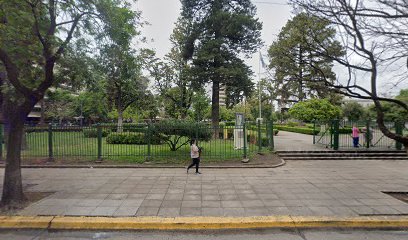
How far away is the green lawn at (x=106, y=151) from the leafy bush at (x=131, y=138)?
28 centimetres

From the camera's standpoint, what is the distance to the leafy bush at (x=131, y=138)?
11.5 meters

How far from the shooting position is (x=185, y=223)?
4.89 metres

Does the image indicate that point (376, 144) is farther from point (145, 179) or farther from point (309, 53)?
point (145, 179)

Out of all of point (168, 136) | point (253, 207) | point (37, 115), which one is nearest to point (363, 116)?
point (168, 136)

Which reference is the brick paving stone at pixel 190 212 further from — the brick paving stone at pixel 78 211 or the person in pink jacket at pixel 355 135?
the person in pink jacket at pixel 355 135

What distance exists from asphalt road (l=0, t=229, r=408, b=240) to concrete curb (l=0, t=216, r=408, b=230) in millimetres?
132

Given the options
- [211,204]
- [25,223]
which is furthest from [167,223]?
[25,223]

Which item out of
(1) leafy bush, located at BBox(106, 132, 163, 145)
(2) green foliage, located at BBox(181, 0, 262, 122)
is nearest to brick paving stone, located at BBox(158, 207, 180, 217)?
(1) leafy bush, located at BBox(106, 132, 163, 145)

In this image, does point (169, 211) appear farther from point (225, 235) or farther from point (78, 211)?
point (78, 211)

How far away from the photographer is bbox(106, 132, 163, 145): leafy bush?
11531 mm

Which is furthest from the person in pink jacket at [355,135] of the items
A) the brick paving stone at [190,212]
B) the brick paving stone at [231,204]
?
the brick paving stone at [190,212]

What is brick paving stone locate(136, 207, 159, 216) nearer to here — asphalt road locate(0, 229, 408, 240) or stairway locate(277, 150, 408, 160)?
asphalt road locate(0, 229, 408, 240)

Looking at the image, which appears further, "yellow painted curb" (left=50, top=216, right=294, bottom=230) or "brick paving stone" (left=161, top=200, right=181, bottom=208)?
"brick paving stone" (left=161, top=200, right=181, bottom=208)

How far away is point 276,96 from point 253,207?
43.7 metres
